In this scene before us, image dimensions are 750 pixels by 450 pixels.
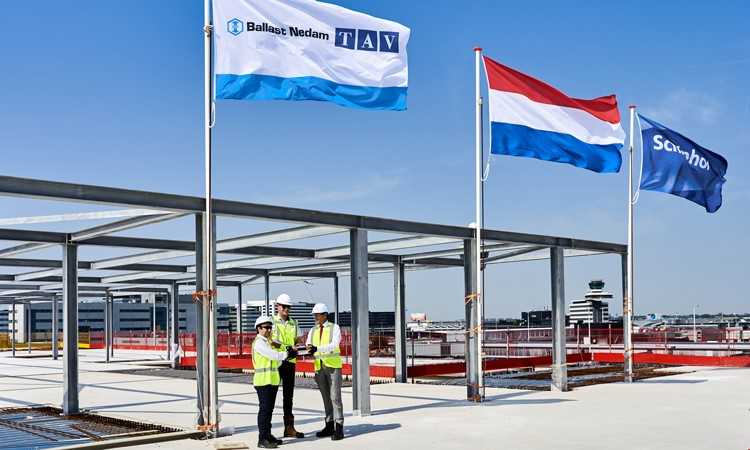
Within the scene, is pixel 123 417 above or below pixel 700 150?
below

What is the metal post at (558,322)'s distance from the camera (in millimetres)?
17953

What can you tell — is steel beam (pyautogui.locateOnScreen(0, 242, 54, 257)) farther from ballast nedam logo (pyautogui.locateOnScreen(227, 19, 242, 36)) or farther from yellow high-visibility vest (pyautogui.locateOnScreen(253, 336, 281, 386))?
yellow high-visibility vest (pyautogui.locateOnScreen(253, 336, 281, 386))

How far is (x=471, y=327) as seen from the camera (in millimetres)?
16281

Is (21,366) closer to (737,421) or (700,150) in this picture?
(700,150)

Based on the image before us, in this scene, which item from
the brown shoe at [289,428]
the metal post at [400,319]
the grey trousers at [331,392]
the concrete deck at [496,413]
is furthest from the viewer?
the metal post at [400,319]

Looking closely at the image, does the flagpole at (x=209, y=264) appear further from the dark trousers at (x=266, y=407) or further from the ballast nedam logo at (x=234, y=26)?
the dark trousers at (x=266, y=407)

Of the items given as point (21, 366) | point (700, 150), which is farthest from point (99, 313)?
point (700, 150)

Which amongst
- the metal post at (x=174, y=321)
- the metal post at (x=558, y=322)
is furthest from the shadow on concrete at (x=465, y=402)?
the metal post at (x=174, y=321)

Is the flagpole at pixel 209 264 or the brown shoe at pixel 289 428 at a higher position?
the flagpole at pixel 209 264

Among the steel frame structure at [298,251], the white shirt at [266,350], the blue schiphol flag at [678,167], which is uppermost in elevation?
the blue schiphol flag at [678,167]

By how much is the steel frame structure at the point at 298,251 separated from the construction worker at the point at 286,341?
3.77 ft

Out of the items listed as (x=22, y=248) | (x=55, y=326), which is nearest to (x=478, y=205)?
(x=22, y=248)

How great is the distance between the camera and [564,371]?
17984 mm

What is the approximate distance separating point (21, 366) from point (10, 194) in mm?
25108
